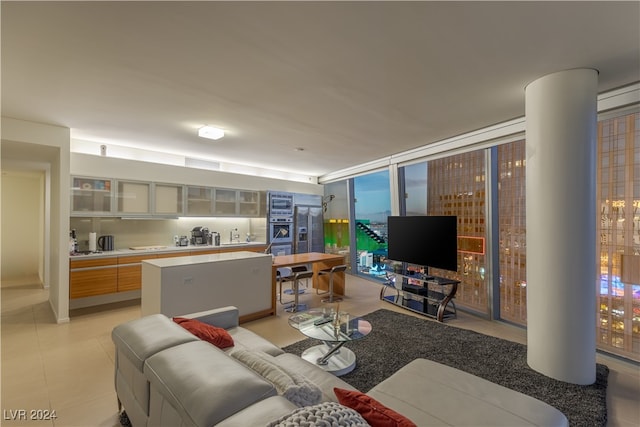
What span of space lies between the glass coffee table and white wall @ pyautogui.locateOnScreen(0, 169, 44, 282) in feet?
22.5

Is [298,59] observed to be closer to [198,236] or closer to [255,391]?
[255,391]

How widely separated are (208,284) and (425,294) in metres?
3.05

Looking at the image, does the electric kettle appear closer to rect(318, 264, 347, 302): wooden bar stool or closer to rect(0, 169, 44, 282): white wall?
rect(0, 169, 44, 282): white wall

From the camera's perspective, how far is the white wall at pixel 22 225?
21.6 feet

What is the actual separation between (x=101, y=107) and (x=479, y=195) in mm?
4864

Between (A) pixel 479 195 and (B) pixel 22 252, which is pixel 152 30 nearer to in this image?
(A) pixel 479 195

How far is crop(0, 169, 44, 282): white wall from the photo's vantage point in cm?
657

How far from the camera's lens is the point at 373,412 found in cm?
109

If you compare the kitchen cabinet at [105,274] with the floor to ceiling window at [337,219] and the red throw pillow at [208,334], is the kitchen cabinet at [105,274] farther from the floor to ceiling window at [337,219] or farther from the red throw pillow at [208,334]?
the floor to ceiling window at [337,219]

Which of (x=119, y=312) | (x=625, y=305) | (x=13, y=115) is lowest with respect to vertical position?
(x=119, y=312)

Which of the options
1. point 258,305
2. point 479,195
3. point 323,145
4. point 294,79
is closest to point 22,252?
point 258,305

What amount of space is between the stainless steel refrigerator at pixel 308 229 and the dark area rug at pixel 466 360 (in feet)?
11.4

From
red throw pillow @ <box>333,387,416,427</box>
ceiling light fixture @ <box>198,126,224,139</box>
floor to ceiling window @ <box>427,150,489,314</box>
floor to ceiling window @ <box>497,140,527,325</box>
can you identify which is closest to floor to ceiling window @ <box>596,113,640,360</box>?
floor to ceiling window @ <box>497,140,527,325</box>

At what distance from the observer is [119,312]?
14.3ft
